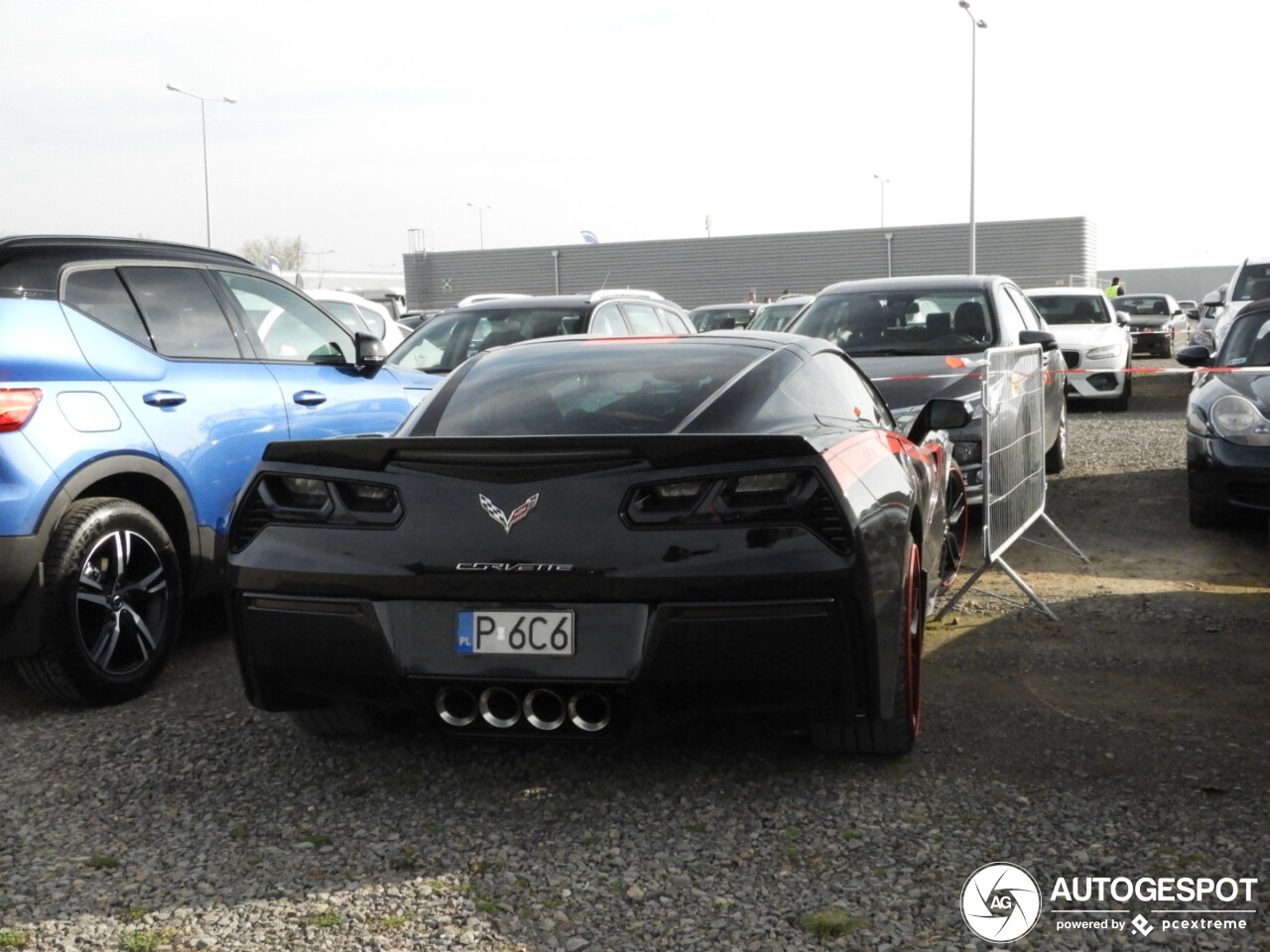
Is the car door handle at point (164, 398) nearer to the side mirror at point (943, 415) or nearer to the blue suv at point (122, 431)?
the blue suv at point (122, 431)

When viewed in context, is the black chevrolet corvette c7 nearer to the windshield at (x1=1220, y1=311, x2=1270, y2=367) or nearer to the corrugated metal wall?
the windshield at (x1=1220, y1=311, x2=1270, y2=367)

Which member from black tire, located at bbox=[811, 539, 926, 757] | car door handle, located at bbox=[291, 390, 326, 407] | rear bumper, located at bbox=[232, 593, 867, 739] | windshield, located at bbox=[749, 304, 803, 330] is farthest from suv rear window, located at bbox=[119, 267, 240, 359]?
windshield, located at bbox=[749, 304, 803, 330]

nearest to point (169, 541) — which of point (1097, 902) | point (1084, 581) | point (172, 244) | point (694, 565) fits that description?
point (172, 244)

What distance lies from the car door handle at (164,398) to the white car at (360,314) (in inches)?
419

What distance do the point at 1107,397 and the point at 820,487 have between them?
14.3 metres

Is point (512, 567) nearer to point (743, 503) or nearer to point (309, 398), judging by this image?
point (743, 503)

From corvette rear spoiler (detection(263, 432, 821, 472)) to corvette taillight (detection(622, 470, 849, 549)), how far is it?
0.20ft

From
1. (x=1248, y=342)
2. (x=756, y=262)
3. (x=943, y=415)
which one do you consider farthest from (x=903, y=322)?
(x=756, y=262)

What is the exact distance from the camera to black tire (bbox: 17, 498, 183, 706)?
498 cm

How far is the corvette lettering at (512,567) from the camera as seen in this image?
3723mm

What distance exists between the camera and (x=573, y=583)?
371cm

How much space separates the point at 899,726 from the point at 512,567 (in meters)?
1.29

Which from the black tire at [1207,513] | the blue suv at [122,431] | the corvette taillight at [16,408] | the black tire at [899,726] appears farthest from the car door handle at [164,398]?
the black tire at [1207,513]

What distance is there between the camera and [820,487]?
375cm
